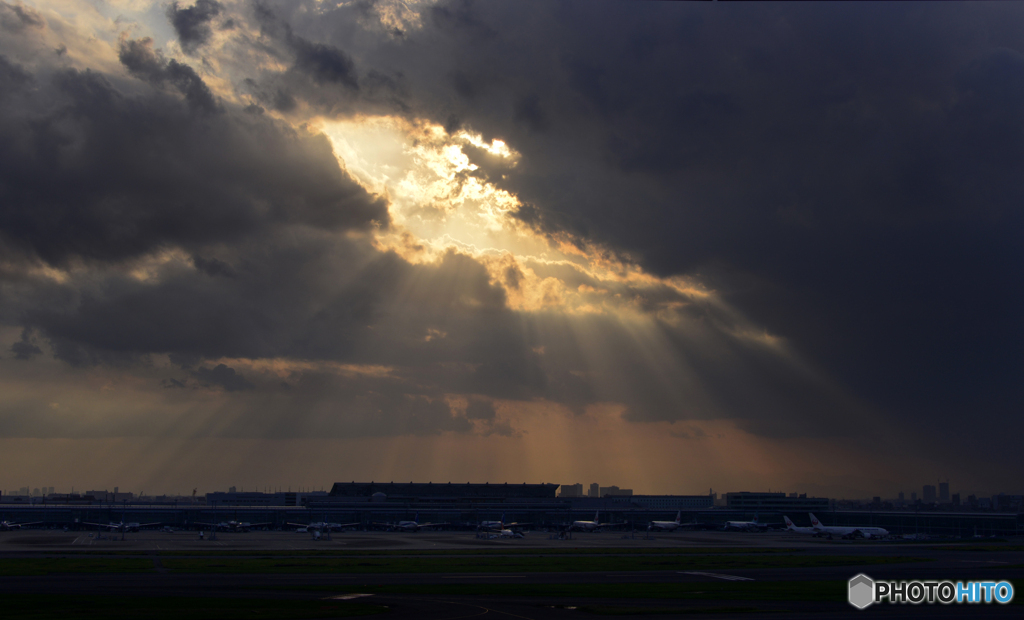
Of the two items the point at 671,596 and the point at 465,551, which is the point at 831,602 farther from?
the point at 465,551

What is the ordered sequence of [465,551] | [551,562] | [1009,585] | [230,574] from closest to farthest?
[1009,585] → [230,574] → [551,562] → [465,551]

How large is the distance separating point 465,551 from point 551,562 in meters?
26.6

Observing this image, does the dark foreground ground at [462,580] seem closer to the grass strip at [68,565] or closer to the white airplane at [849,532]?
the grass strip at [68,565]

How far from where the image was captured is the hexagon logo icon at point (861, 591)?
6325cm

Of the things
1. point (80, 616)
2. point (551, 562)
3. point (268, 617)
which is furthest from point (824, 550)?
point (80, 616)

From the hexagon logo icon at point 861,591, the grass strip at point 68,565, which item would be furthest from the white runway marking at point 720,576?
the grass strip at point 68,565

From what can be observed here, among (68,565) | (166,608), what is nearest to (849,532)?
(68,565)

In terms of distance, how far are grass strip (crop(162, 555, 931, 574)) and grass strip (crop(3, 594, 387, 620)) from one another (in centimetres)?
2526

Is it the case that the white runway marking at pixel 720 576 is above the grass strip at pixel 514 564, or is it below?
above

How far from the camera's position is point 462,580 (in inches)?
3236

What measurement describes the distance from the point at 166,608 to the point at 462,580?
32.3 meters

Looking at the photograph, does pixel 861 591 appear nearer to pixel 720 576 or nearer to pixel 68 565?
pixel 720 576

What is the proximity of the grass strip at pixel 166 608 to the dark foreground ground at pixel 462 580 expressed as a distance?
14 cm

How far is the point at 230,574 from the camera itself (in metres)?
85.8
